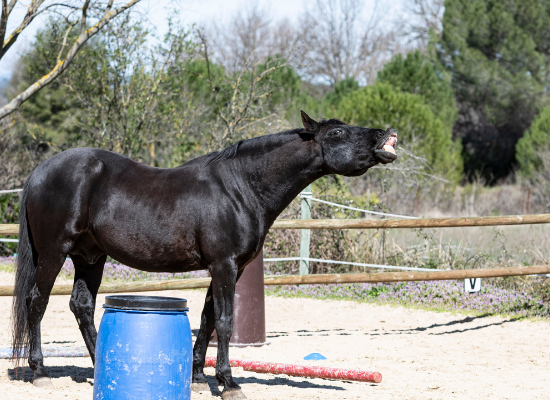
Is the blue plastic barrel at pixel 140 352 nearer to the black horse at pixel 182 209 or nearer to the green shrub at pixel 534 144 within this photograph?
the black horse at pixel 182 209

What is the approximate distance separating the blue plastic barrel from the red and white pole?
44.3 inches

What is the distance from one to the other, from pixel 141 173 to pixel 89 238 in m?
0.56

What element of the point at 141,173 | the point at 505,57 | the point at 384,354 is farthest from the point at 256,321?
the point at 505,57

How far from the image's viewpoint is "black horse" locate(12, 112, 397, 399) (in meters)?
3.75

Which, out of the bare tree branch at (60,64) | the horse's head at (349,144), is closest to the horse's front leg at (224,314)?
the horse's head at (349,144)

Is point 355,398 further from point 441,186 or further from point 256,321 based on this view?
point 441,186

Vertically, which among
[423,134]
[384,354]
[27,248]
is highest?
[423,134]

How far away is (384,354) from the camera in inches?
217

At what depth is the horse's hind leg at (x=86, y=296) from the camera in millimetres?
4176

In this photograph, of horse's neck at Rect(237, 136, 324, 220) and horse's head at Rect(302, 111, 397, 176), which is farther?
horse's neck at Rect(237, 136, 324, 220)

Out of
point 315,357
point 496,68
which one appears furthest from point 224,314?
point 496,68

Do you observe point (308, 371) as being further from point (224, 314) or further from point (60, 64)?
point (60, 64)

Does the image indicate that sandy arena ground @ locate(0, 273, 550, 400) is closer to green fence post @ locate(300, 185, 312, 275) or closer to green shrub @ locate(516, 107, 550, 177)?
green fence post @ locate(300, 185, 312, 275)

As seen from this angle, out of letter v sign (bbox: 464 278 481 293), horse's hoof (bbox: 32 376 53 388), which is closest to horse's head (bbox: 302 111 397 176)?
horse's hoof (bbox: 32 376 53 388)
